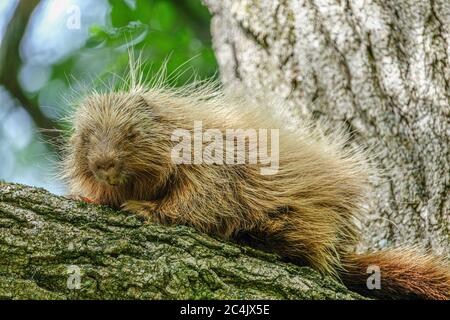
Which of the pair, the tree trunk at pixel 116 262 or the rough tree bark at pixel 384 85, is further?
the rough tree bark at pixel 384 85

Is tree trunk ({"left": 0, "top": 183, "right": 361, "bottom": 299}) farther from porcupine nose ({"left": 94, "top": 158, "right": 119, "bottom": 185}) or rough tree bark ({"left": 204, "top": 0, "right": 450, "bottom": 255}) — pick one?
rough tree bark ({"left": 204, "top": 0, "right": 450, "bottom": 255})

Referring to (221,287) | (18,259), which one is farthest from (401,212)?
(18,259)

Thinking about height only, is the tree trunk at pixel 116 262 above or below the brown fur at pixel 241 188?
below

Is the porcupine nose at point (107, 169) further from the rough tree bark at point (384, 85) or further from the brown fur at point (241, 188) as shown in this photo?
the rough tree bark at point (384, 85)

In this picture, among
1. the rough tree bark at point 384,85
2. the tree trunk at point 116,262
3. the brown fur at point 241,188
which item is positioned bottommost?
the tree trunk at point 116,262

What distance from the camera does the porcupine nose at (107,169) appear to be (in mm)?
2797

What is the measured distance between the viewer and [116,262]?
2.37 metres

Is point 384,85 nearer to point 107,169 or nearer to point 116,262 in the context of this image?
point 107,169

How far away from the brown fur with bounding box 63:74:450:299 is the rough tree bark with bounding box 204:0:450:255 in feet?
1.22

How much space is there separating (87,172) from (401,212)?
152 cm

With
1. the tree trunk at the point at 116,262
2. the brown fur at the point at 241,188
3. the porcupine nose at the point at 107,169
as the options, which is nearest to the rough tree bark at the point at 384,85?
the brown fur at the point at 241,188

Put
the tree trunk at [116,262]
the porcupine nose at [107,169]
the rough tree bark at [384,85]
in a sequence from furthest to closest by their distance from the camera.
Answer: the rough tree bark at [384,85], the porcupine nose at [107,169], the tree trunk at [116,262]

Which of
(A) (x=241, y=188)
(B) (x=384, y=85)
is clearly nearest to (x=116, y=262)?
(A) (x=241, y=188)

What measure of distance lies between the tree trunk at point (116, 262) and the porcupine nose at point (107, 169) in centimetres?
23
